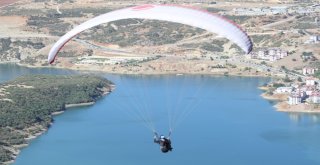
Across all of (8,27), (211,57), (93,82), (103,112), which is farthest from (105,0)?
(103,112)

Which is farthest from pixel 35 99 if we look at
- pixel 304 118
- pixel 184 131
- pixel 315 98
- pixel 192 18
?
pixel 192 18

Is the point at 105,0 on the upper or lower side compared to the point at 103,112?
upper

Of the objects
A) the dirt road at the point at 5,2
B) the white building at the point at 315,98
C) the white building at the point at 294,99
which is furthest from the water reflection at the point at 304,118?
the dirt road at the point at 5,2

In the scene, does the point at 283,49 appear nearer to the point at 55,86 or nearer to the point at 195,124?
the point at 55,86

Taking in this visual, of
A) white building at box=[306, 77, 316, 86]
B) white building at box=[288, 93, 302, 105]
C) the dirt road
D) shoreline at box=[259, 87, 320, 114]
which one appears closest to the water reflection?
shoreline at box=[259, 87, 320, 114]

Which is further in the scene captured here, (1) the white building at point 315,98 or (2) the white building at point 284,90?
(2) the white building at point 284,90

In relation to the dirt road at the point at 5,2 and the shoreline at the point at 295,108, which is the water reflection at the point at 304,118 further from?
the dirt road at the point at 5,2

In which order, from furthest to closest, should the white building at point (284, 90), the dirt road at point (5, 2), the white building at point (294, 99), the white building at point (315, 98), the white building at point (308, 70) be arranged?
1. the dirt road at point (5, 2)
2. the white building at point (308, 70)
3. the white building at point (284, 90)
4. the white building at point (315, 98)
5. the white building at point (294, 99)
